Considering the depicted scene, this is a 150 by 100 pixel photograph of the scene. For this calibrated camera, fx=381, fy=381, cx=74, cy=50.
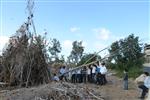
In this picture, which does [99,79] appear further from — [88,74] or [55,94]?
[55,94]

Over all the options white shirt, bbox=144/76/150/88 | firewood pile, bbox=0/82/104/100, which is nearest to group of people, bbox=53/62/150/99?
firewood pile, bbox=0/82/104/100

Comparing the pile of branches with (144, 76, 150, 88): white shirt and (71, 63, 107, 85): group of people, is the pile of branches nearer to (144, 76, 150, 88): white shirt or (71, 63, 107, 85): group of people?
(71, 63, 107, 85): group of people

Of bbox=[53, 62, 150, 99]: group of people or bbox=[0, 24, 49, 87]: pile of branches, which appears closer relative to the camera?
bbox=[0, 24, 49, 87]: pile of branches

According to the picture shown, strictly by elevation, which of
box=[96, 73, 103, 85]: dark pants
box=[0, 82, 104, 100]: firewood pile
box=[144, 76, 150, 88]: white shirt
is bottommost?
box=[0, 82, 104, 100]: firewood pile

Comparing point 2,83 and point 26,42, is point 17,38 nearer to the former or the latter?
point 26,42

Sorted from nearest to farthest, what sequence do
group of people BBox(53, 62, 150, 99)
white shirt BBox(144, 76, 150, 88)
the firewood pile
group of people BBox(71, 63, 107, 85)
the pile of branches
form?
the firewood pile
white shirt BBox(144, 76, 150, 88)
the pile of branches
group of people BBox(53, 62, 150, 99)
group of people BBox(71, 63, 107, 85)

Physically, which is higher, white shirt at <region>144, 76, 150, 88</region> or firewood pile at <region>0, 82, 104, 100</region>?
white shirt at <region>144, 76, 150, 88</region>

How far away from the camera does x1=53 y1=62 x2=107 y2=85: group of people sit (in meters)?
20.8

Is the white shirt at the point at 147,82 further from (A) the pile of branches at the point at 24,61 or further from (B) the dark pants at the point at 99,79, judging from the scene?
(B) the dark pants at the point at 99,79

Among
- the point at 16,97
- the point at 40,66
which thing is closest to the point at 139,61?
the point at 40,66

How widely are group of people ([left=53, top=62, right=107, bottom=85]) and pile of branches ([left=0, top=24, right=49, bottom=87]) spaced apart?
81.3 inches

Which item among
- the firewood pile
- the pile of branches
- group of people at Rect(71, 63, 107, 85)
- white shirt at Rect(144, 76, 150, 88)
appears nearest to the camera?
the firewood pile

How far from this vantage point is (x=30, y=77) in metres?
18.5

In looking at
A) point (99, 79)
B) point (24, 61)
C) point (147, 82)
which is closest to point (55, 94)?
point (147, 82)
